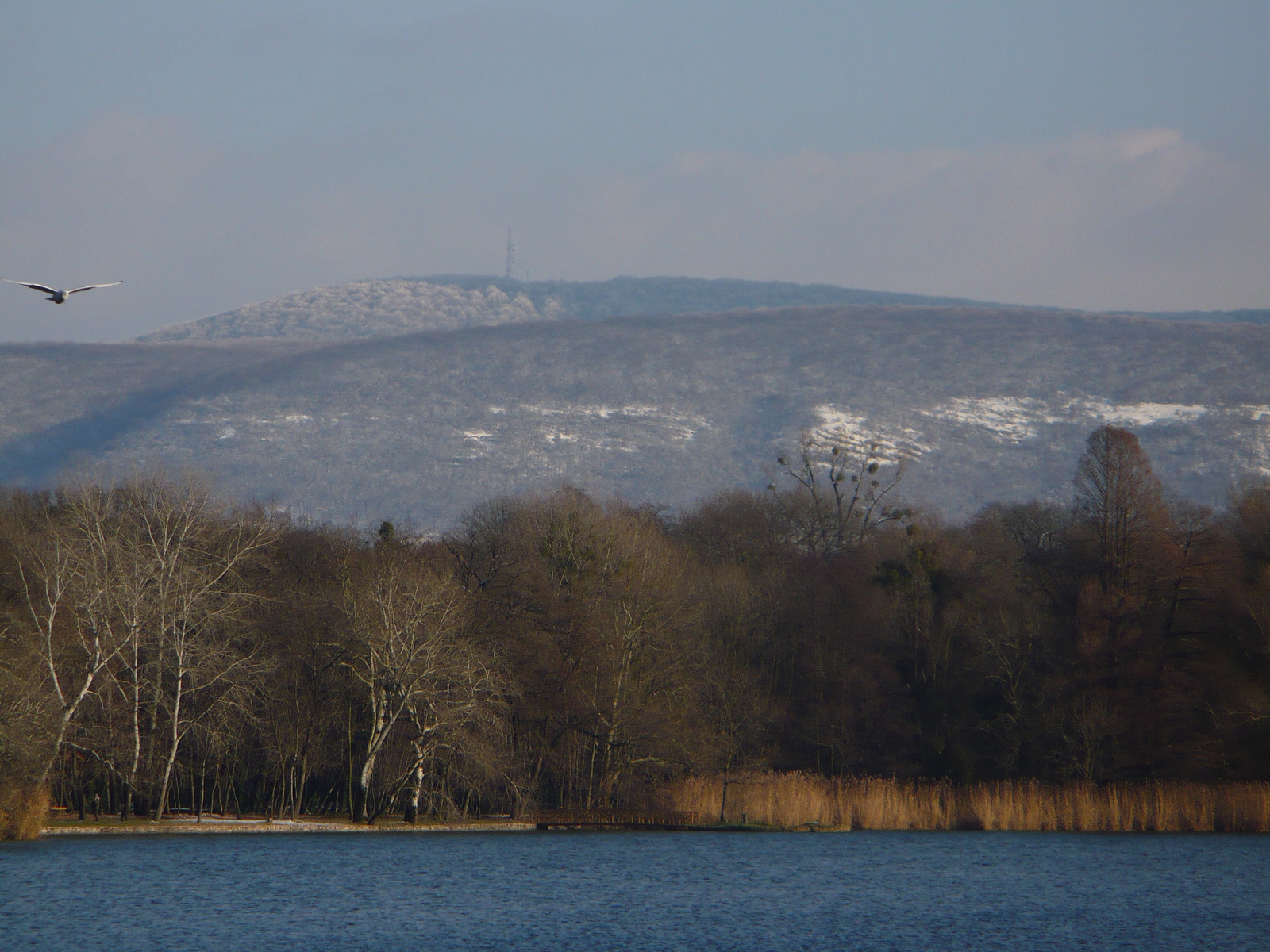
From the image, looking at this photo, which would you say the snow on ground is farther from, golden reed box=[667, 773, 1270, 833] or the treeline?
golden reed box=[667, 773, 1270, 833]

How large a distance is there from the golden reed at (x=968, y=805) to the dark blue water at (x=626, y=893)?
1831 mm

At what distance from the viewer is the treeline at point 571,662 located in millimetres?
44625

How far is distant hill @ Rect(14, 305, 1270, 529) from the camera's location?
15038 cm

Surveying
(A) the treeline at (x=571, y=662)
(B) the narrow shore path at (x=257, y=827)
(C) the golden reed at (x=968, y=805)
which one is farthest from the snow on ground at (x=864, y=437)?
(B) the narrow shore path at (x=257, y=827)

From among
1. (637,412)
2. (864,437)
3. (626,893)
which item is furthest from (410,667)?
(637,412)

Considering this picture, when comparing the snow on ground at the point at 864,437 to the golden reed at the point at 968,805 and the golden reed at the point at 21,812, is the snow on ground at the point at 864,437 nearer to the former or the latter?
the golden reed at the point at 968,805

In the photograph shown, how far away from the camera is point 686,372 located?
185m

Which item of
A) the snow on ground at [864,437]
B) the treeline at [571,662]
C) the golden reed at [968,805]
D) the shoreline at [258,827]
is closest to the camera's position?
the shoreline at [258,827]

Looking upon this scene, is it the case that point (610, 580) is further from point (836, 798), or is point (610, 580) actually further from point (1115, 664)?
point (1115, 664)

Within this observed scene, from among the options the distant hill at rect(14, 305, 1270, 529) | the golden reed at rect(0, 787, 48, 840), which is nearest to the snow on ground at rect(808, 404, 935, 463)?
the distant hill at rect(14, 305, 1270, 529)

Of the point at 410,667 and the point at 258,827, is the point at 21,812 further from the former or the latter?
the point at 410,667

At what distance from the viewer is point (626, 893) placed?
33.8 metres

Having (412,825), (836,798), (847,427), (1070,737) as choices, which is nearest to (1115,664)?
(1070,737)

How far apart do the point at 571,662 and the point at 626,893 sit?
18.5m
